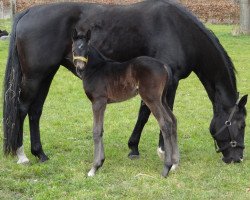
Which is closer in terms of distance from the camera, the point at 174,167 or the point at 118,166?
the point at 174,167

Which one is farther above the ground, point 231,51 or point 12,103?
point 12,103

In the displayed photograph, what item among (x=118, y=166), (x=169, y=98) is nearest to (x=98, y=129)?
(x=118, y=166)

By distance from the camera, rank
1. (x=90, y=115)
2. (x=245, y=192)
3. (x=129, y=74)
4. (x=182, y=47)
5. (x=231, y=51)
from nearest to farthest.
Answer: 1. (x=245, y=192)
2. (x=129, y=74)
3. (x=182, y=47)
4. (x=90, y=115)
5. (x=231, y=51)

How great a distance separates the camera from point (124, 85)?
18.4ft

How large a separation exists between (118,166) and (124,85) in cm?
111

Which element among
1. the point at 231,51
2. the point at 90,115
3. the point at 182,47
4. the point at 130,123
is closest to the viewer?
the point at 182,47

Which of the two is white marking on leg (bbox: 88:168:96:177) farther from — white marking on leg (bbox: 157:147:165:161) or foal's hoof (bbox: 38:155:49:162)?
white marking on leg (bbox: 157:147:165:161)

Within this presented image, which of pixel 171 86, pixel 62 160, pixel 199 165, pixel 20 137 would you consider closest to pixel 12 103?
pixel 20 137

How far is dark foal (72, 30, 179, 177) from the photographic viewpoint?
18.1 ft

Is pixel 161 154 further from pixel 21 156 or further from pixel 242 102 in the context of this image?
pixel 21 156

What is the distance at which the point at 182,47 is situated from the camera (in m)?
6.03

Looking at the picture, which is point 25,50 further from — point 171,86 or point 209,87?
point 209,87

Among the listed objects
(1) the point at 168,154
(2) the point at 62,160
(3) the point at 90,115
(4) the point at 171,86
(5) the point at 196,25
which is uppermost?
(5) the point at 196,25

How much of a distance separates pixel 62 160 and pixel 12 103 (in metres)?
0.98
